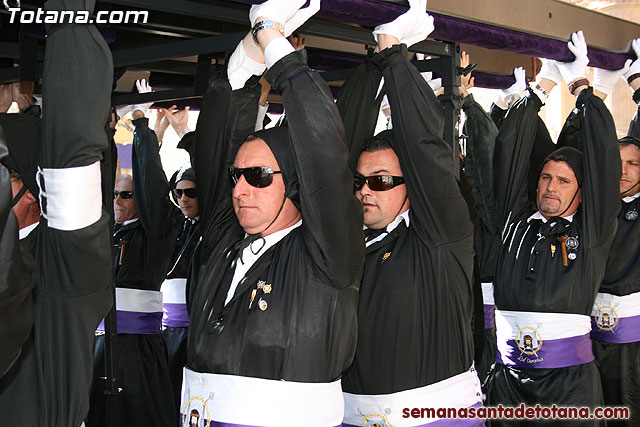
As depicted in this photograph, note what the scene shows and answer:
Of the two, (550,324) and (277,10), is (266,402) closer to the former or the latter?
(277,10)

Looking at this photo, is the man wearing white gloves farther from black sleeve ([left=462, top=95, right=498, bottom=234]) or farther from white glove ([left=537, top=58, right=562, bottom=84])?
black sleeve ([left=462, top=95, right=498, bottom=234])

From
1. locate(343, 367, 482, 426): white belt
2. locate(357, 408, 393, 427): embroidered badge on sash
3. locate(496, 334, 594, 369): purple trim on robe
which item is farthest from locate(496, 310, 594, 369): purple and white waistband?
locate(357, 408, 393, 427): embroidered badge on sash

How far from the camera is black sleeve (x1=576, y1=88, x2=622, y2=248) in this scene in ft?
12.8

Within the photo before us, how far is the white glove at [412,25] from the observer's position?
8.84ft

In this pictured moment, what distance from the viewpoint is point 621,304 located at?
4.35 meters

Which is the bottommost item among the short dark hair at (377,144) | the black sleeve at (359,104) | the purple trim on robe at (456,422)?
the purple trim on robe at (456,422)

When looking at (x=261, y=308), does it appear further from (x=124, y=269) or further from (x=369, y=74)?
(x=124, y=269)

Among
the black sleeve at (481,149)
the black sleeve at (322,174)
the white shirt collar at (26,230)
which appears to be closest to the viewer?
the white shirt collar at (26,230)

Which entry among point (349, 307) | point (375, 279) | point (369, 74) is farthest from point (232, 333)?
point (369, 74)

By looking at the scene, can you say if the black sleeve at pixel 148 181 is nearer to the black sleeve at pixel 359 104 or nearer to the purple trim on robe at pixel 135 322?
the purple trim on robe at pixel 135 322

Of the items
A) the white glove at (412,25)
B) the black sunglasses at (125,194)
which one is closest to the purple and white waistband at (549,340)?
the white glove at (412,25)

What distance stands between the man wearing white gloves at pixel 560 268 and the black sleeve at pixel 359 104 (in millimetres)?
1268

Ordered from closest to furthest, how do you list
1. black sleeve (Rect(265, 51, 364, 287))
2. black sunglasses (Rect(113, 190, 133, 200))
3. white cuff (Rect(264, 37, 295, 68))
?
black sleeve (Rect(265, 51, 364, 287)) → white cuff (Rect(264, 37, 295, 68)) → black sunglasses (Rect(113, 190, 133, 200))

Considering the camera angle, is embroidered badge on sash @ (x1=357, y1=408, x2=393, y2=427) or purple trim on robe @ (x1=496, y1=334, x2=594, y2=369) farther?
purple trim on robe @ (x1=496, y1=334, x2=594, y2=369)
